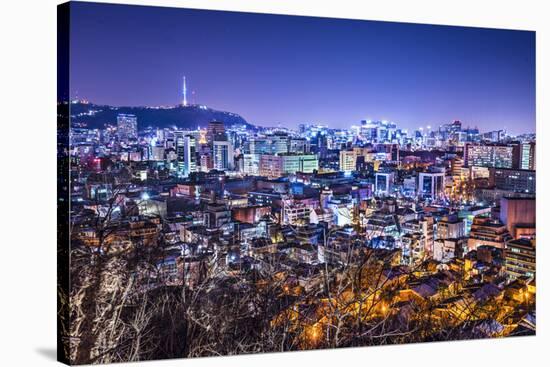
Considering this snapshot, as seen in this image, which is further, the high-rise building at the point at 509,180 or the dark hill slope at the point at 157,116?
the high-rise building at the point at 509,180

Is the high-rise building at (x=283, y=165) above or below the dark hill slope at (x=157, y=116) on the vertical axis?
below

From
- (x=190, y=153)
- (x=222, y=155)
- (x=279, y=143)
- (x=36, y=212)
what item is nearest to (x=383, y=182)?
(x=279, y=143)

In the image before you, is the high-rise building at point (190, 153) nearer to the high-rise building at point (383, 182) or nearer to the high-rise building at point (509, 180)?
the high-rise building at point (383, 182)

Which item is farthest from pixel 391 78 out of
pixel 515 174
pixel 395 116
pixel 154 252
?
pixel 154 252

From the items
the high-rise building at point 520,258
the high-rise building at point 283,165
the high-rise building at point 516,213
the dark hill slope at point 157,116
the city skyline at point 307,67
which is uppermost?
the city skyline at point 307,67

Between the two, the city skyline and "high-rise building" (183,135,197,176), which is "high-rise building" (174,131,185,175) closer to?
"high-rise building" (183,135,197,176)

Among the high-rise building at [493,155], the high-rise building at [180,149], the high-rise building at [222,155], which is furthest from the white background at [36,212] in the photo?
the high-rise building at [493,155]
